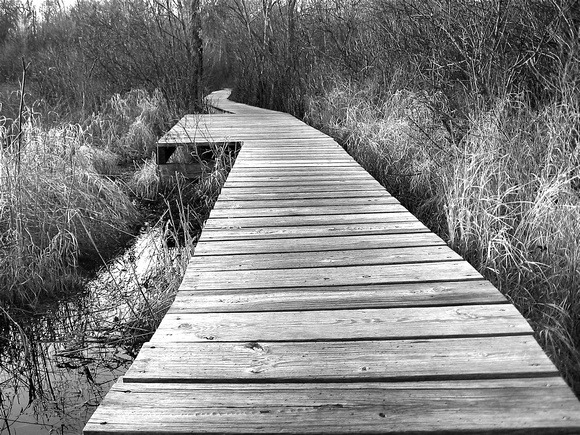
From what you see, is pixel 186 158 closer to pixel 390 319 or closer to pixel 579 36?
pixel 579 36

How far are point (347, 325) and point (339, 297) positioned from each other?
0.22 m

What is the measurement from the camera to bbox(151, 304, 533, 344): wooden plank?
157cm

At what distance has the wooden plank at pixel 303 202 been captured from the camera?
313cm

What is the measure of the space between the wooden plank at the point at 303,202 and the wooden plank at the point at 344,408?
6.11ft

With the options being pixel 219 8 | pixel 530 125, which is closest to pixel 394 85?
pixel 530 125

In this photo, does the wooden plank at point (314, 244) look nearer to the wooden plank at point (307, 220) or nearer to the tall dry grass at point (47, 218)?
the wooden plank at point (307, 220)

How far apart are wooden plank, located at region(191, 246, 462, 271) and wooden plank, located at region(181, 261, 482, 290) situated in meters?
0.05

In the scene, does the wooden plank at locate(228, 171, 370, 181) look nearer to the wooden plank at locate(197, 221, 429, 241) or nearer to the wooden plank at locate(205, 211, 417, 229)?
the wooden plank at locate(205, 211, 417, 229)

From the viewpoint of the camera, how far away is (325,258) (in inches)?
88.1

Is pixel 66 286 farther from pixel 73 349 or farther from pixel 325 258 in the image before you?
pixel 325 258

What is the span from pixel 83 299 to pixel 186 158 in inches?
134

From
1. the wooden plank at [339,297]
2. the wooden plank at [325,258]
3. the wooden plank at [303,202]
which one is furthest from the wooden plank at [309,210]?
the wooden plank at [339,297]

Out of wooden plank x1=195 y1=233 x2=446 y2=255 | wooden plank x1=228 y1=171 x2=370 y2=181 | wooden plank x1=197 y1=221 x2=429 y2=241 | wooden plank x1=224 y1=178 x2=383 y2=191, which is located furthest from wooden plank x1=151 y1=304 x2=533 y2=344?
wooden plank x1=228 y1=171 x2=370 y2=181

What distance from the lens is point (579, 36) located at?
3150 mm
